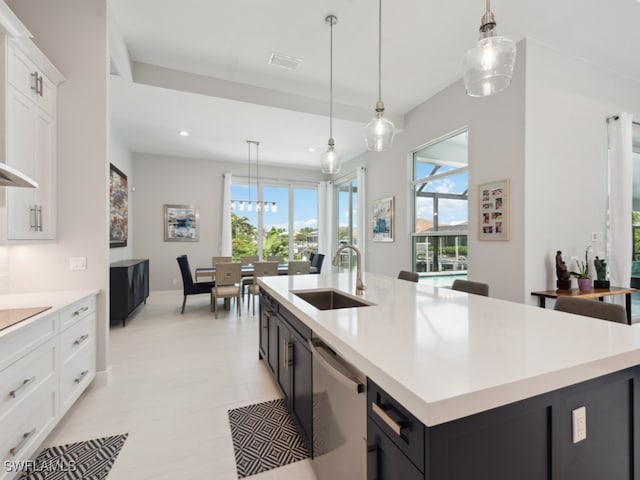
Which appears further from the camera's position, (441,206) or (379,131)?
(441,206)

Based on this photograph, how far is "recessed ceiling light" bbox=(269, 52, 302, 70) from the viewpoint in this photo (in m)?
3.27

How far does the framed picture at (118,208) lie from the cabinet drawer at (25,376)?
3.42 meters

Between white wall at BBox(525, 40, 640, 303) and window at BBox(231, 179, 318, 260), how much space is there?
5057mm

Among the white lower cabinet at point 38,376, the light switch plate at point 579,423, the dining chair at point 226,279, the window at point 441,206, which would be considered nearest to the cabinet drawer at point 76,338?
the white lower cabinet at point 38,376

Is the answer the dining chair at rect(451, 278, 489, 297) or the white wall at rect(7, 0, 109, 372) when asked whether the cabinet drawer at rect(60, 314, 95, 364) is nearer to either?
the white wall at rect(7, 0, 109, 372)

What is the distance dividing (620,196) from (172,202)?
7.67 m

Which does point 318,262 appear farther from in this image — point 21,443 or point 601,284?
point 21,443

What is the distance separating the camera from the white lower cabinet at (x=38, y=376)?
1.35 meters

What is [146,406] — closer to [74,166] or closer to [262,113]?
[74,166]

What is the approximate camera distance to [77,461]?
1594 millimetres

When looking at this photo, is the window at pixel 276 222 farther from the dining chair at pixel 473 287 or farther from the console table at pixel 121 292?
the dining chair at pixel 473 287

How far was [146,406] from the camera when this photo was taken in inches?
83.2

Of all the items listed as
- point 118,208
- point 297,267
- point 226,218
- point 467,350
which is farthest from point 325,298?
point 226,218

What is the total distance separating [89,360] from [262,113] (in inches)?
144
